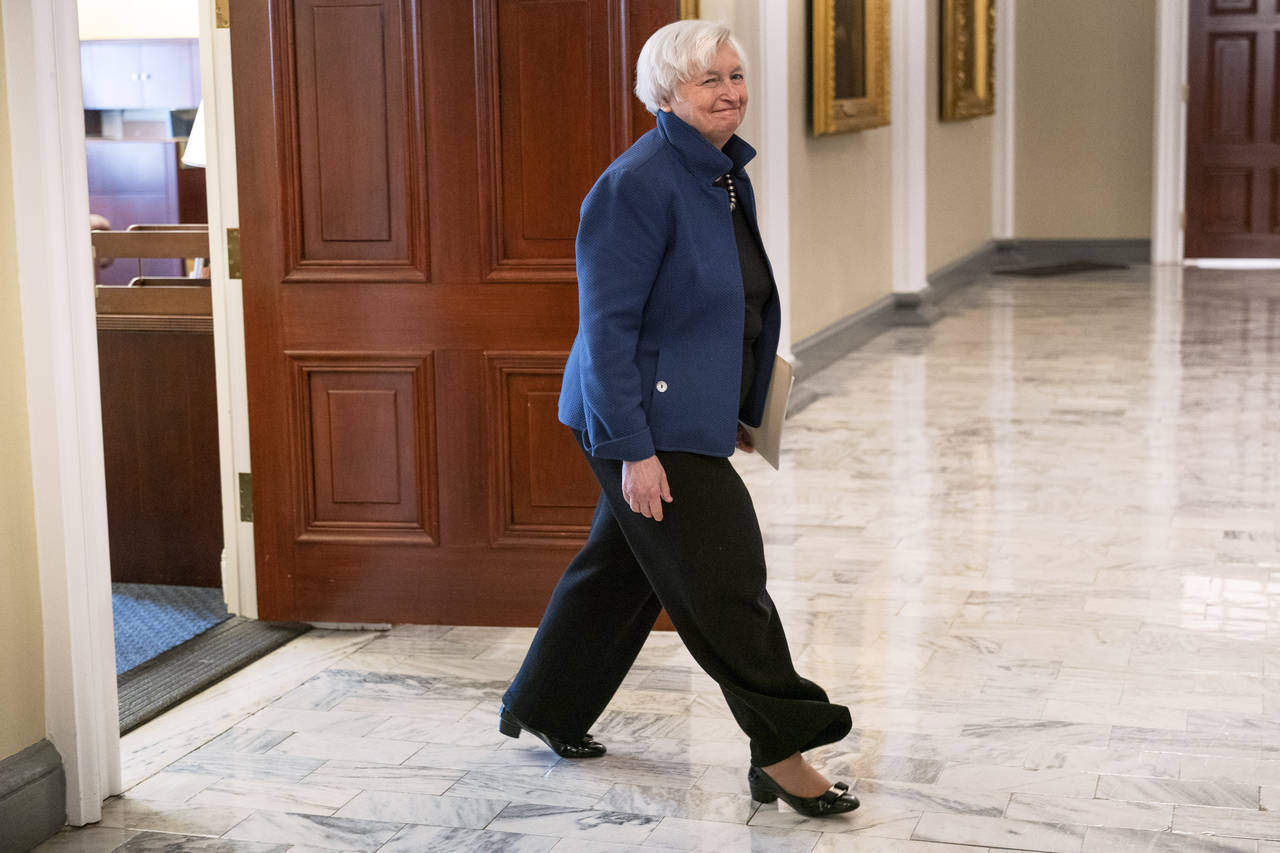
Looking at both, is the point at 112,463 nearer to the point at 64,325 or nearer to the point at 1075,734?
the point at 64,325

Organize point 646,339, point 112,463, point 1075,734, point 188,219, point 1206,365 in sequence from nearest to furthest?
point 646,339 → point 1075,734 → point 112,463 → point 1206,365 → point 188,219

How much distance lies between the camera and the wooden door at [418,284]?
3721 millimetres

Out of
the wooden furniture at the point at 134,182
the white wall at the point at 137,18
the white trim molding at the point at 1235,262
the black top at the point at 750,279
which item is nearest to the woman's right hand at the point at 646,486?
the black top at the point at 750,279

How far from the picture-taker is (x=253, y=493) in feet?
13.1

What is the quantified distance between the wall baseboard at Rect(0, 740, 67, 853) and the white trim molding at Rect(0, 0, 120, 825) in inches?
1.0

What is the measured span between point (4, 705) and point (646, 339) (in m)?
1.34

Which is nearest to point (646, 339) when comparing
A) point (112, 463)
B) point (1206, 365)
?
point (112, 463)

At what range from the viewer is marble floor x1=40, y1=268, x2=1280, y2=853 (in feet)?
9.36

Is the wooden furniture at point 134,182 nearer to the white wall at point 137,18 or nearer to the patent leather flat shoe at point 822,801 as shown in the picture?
the white wall at point 137,18

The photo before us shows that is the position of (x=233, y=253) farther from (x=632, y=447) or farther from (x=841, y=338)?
(x=841, y=338)

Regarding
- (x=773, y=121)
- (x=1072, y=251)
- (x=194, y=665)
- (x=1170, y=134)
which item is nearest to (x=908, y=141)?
(x=773, y=121)

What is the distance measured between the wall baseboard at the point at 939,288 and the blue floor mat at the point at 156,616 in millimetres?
4016

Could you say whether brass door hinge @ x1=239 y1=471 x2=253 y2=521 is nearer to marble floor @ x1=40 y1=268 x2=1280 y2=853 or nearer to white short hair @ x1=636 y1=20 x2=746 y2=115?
marble floor @ x1=40 y1=268 x2=1280 y2=853

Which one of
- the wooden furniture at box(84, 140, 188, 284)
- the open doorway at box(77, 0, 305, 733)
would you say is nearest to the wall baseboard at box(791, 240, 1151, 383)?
the open doorway at box(77, 0, 305, 733)
